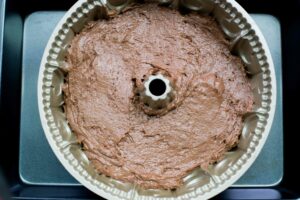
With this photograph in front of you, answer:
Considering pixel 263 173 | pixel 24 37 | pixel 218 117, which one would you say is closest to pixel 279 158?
pixel 263 173

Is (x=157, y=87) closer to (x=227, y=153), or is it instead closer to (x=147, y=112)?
(x=147, y=112)

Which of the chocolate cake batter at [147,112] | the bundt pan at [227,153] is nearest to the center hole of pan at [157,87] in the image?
the chocolate cake batter at [147,112]

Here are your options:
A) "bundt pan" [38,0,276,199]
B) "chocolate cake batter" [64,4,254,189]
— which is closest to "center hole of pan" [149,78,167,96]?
"chocolate cake batter" [64,4,254,189]

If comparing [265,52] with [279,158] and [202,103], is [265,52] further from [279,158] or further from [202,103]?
[279,158]

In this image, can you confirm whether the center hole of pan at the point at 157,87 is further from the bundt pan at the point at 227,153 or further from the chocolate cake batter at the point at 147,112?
the bundt pan at the point at 227,153
